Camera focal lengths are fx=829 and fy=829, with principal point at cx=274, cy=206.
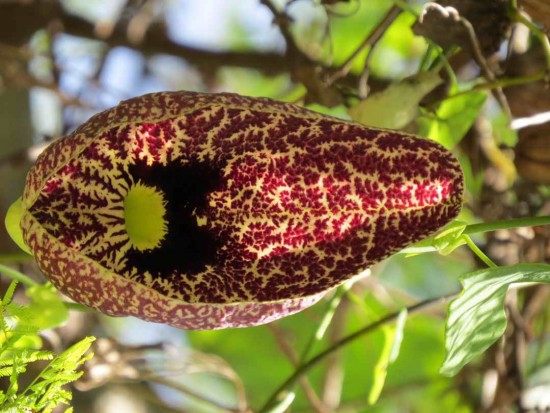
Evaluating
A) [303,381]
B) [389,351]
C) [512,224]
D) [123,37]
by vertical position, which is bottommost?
[303,381]

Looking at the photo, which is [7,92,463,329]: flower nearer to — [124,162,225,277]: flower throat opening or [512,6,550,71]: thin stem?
[124,162,225,277]: flower throat opening

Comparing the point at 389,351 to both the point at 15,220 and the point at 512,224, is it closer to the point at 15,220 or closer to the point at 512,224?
the point at 512,224

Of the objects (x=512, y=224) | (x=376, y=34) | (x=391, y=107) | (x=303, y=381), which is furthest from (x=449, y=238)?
(x=303, y=381)

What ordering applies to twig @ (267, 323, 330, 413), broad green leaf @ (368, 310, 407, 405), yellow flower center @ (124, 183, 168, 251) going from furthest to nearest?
twig @ (267, 323, 330, 413) < broad green leaf @ (368, 310, 407, 405) < yellow flower center @ (124, 183, 168, 251)

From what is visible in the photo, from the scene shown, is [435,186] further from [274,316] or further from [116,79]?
[116,79]

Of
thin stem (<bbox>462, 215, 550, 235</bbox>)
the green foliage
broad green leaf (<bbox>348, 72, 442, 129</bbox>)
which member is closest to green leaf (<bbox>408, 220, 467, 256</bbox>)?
thin stem (<bbox>462, 215, 550, 235</bbox>)

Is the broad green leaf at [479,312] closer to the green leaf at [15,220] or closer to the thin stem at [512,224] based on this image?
the thin stem at [512,224]
